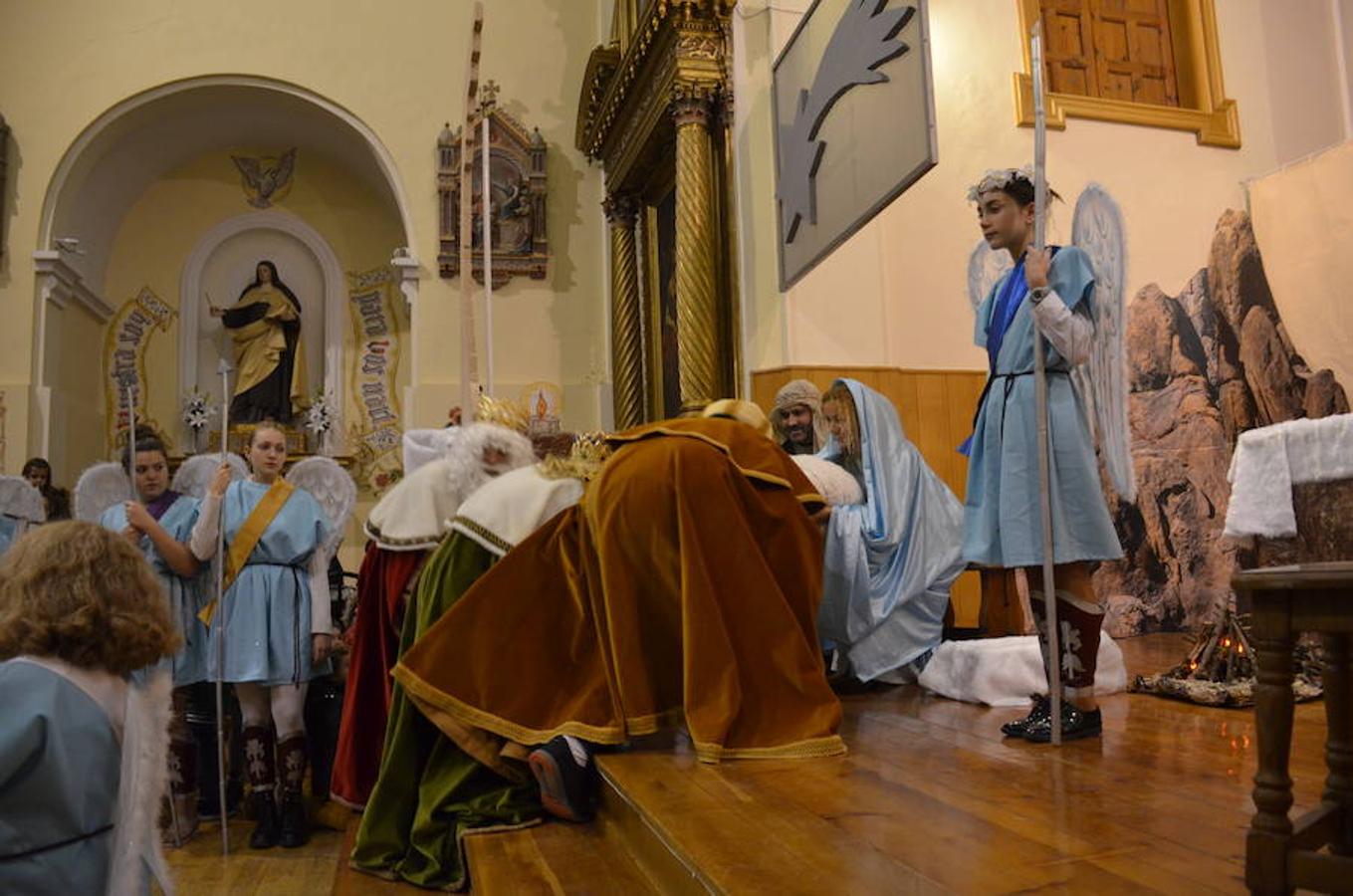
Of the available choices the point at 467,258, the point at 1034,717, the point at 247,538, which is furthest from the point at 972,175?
the point at 247,538

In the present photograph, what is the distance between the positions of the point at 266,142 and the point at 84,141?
1.81 m

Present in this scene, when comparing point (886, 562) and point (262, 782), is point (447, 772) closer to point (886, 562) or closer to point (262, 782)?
point (262, 782)

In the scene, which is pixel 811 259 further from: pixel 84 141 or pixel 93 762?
pixel 84 141

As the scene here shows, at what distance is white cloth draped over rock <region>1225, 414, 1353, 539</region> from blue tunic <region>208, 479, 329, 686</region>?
446cm

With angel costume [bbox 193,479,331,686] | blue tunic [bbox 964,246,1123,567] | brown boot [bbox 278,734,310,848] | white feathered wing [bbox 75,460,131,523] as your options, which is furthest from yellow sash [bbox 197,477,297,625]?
blue tunic [bbox 964,246,1123,567]

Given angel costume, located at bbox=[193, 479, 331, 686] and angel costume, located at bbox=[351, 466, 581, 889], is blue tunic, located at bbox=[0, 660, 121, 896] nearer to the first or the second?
angel costume, located at bbox=[351, 466, 581, 889]

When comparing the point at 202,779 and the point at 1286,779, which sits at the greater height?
the point at 1286,779

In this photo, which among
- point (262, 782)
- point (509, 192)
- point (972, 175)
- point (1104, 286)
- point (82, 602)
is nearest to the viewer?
point (82, 602)

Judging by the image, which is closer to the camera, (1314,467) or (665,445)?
(665,445)

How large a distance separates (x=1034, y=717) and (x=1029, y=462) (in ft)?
2.49

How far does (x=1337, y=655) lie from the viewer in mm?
1659

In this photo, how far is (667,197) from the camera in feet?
27.7

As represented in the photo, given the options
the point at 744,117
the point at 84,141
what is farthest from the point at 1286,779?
the point at 84,141

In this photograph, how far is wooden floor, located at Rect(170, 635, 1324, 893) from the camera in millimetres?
1913
